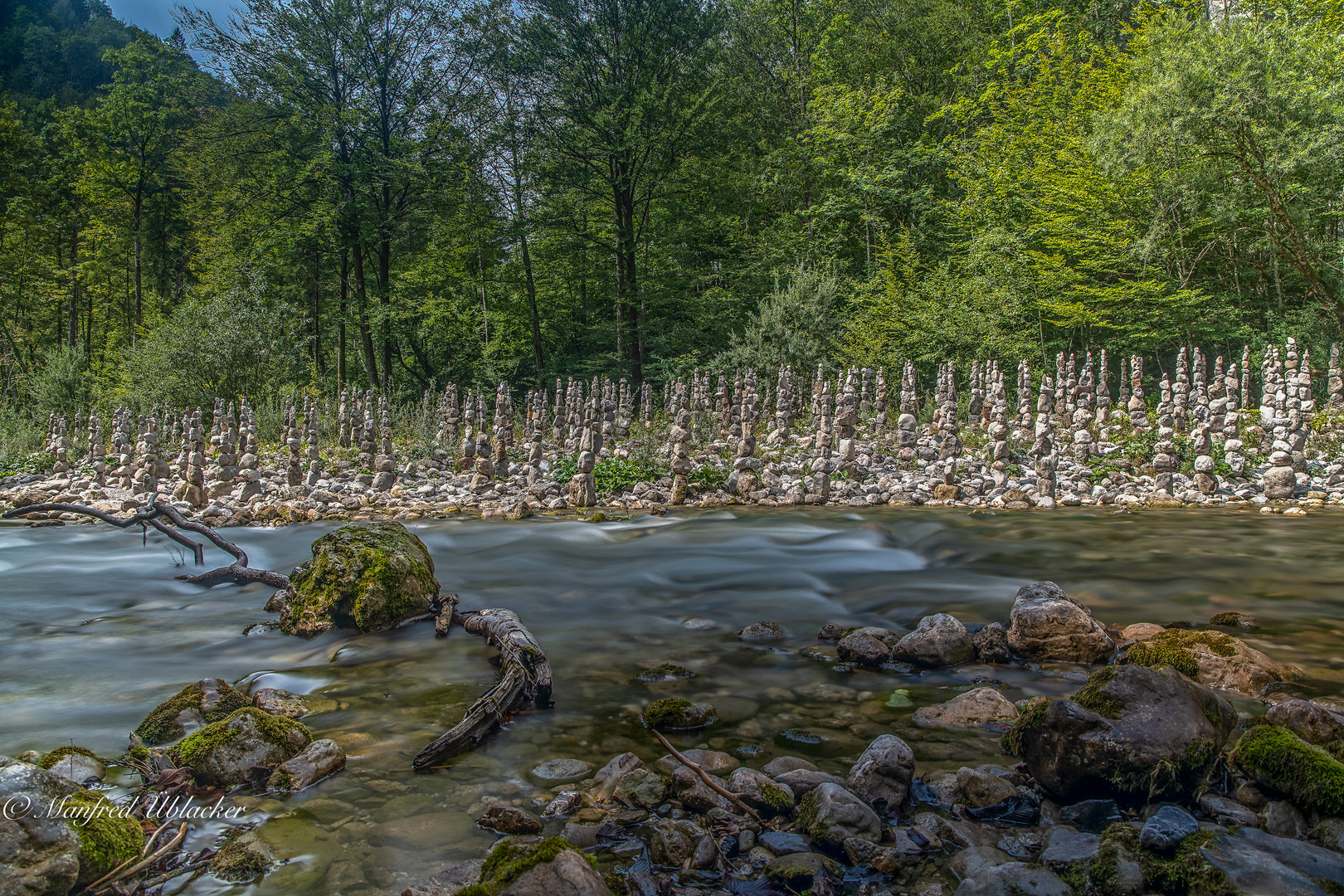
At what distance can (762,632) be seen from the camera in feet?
21.5

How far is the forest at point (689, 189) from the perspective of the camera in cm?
2225

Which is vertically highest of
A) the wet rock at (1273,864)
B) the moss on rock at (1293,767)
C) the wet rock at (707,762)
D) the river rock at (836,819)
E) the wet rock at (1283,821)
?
the moss on rock at (1293,767)

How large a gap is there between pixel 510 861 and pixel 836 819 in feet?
4.77

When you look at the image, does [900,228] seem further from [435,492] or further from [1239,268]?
[435,492]

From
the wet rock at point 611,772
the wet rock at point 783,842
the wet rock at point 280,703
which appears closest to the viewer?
the wet rock at point 783,842

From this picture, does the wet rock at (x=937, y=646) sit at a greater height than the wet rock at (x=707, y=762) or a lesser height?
greater

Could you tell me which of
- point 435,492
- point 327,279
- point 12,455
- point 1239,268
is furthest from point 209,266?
point 1239,268

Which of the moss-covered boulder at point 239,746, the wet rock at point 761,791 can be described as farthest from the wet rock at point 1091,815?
the moss-covered boulder at point 239,746

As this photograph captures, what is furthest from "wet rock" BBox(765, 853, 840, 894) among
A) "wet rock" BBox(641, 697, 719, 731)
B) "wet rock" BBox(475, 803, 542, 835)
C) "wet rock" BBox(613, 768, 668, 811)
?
"wet rock" BBox(641, 697, 719, 731)

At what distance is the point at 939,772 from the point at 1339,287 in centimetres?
2754

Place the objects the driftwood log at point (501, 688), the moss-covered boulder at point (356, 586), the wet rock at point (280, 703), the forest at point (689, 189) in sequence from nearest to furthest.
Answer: the driftwood log at point (501, 688) → the wet rock at point (280, 703) → the moss-covered boulder at point (356, 586) → the forest at point (689, 189)

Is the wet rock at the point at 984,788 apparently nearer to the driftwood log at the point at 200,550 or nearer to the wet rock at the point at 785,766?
the wet rock at the point at 785,766

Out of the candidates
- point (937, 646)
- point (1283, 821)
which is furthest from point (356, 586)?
point (1283, 821)

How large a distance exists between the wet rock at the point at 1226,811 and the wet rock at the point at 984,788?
2.66ft
